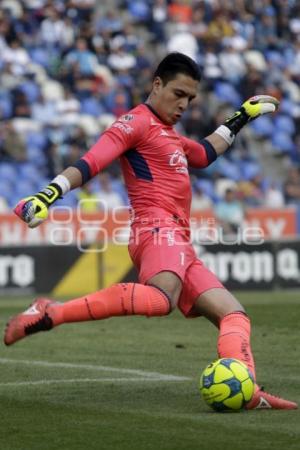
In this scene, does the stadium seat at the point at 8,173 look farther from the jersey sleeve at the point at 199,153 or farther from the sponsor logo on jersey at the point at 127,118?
the sponsor logo on jersey at the point at 127,118

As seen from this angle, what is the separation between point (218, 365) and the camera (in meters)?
7.86

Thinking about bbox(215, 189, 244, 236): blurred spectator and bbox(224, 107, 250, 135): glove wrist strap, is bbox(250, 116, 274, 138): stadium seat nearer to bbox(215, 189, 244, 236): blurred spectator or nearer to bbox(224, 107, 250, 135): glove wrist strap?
bbox(215, 189, 244, 236): blurred spectator

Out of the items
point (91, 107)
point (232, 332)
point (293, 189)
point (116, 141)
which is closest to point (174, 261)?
point (232, 332)

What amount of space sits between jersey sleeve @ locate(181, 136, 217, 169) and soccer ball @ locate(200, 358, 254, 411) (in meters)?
1.79

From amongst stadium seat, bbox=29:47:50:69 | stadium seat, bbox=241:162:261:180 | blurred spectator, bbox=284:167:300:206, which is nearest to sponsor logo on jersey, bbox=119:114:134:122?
stadium seat, bbox=29:47:50:69

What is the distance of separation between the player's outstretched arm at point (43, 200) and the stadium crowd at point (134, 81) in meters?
14.1

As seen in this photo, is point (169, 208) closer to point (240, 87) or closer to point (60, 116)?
point (60, 116)

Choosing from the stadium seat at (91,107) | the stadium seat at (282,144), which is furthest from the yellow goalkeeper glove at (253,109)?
the stadium seat at (282,144)

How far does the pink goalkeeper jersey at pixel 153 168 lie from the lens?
8359mm

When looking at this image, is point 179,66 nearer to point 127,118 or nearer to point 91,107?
point 127,118

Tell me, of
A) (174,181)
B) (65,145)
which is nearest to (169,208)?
(174,181)

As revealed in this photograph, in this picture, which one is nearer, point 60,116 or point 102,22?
point 60,116

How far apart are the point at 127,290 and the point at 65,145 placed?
15325mm

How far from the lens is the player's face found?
27.6 feet
